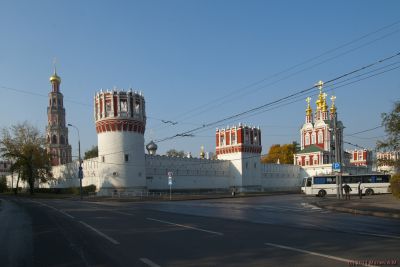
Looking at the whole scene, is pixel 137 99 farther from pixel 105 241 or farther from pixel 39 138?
pixel 105 241

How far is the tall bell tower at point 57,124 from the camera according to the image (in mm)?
101562

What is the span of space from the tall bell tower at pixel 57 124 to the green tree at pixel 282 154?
52641 millimetres

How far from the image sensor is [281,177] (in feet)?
292

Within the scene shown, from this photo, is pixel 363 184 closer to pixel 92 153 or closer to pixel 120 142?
pixel 120 142

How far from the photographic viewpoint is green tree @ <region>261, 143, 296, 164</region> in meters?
118

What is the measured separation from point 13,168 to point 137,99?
29598 millimetres

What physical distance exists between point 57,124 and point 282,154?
58751 millimetres

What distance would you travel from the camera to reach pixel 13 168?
7706 centimetres

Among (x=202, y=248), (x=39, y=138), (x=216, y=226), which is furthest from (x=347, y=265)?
(x=39, y=138)

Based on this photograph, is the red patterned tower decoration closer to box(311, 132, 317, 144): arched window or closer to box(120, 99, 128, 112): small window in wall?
box(120, 99, 128, 112): small window in wall

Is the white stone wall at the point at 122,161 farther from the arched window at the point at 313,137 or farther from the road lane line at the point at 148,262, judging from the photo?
the arched window at the point at 313,137

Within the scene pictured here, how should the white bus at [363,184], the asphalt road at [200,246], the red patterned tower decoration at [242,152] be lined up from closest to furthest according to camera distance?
the asphalt road at [200,246] → the white bus at [363,184] → the red patterned tower decoration at [242,152]

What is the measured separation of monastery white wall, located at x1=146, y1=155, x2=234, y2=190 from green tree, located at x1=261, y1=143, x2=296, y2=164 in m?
43.9

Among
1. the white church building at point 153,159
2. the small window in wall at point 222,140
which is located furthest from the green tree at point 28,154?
the small window in wall at point 222,140
